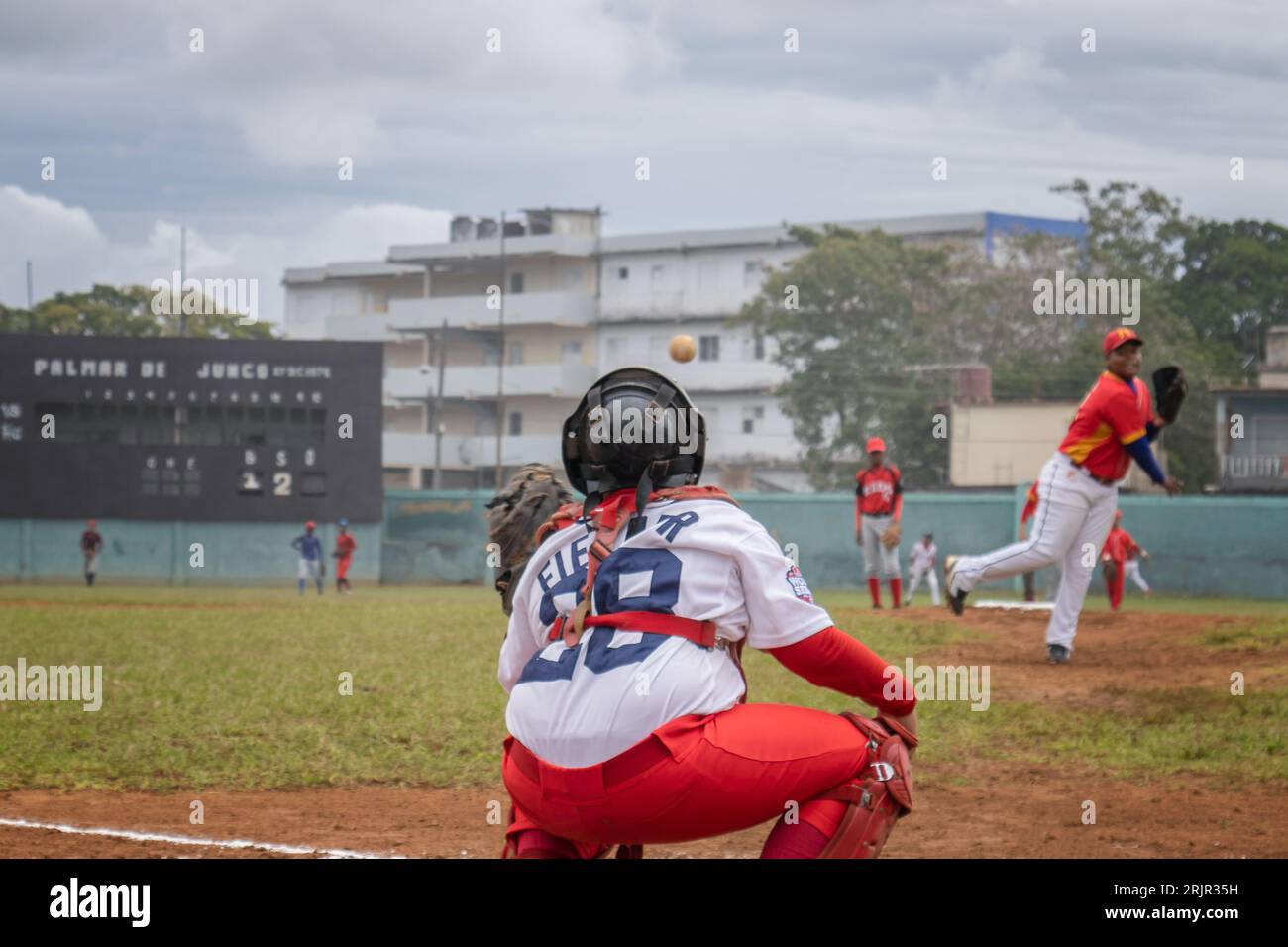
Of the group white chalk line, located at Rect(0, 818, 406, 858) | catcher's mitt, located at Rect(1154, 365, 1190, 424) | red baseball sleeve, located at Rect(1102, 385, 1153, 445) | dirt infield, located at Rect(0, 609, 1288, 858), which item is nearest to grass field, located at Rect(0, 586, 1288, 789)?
dirt infield, located at Rect(0, 609, 1288, 858)

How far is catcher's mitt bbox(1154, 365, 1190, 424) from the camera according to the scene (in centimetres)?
1112

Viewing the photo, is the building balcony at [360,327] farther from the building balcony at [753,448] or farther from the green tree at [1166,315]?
the green tree at [1166,315]

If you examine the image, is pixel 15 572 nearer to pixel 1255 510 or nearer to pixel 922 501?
pixel 922 501

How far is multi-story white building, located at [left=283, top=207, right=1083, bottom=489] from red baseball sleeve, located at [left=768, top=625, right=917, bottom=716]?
55.3 meters

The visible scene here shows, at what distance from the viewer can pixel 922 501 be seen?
39.1 metres

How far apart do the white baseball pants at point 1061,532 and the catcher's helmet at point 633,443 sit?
24.5 ft

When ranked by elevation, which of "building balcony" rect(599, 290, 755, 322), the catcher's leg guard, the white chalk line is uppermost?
"building balcony" rect(599, 290, 755, 322)

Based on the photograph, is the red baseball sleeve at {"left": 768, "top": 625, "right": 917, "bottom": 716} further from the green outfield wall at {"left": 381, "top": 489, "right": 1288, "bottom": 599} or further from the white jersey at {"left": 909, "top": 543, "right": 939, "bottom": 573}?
the white jersey at {"left": 909, "top": 543, "right": 939, "bottom": 573}

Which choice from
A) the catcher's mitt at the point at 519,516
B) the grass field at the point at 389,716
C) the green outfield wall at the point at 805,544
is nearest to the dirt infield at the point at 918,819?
the grass field at the point at 389,716

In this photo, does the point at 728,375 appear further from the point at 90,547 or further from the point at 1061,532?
the point at 1061,532

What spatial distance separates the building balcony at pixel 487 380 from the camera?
203ft

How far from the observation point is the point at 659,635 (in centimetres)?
378

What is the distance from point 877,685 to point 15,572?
126 feet
